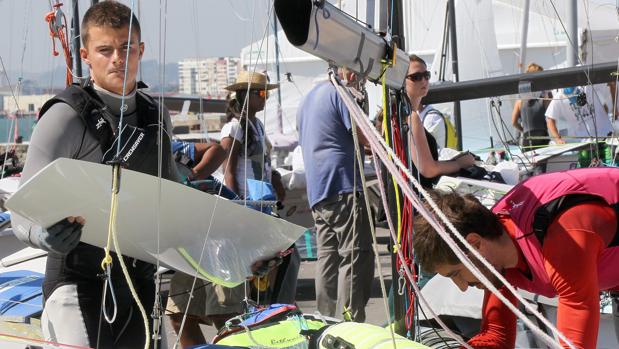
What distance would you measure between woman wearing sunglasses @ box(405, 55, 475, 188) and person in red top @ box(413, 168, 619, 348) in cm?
159

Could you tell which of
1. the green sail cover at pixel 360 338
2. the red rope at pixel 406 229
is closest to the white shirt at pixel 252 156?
the red rope at pixel 406 229

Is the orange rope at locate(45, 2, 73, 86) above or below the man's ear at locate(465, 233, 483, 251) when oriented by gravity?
above

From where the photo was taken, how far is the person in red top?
7.84 ft

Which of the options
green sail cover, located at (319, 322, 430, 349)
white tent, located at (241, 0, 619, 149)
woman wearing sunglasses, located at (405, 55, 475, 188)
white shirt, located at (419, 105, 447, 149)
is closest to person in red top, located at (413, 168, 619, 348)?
green sail cover, located at (319, 322, 430, 349)

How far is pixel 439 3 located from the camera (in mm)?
17469

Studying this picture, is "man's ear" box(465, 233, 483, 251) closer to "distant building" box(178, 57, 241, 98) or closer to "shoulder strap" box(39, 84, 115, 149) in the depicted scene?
"shoulder strap" box(39, 84, 115, 149)

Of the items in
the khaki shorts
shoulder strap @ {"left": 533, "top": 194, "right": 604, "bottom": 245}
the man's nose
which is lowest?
the khaki shorts

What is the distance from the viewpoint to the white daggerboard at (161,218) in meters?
2.32

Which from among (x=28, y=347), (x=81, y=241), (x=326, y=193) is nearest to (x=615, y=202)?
(x=81, y=241)

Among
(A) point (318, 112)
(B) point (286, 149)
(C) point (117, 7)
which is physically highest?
(C) point (117, 7)

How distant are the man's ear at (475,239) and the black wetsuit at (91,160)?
0.91m

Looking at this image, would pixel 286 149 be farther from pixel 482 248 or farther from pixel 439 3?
pixel 482 248

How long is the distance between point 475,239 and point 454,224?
3.1 inches

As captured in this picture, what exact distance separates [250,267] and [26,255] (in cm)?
211
